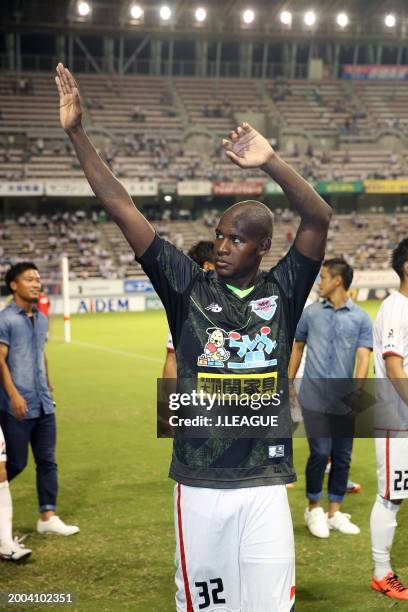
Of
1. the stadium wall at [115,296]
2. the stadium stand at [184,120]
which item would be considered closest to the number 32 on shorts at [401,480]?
the stadium wall at [115,296]

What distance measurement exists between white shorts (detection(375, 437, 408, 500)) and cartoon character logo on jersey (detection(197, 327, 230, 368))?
234 centimetres

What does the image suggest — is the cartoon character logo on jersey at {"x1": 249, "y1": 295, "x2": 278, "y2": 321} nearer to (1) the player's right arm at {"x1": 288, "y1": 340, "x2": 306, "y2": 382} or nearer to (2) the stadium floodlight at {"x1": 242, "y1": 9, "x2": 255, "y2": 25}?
(1) the player's right arm at {"x1": 288, "y1": 340, "x2": 306, "y2": 382}

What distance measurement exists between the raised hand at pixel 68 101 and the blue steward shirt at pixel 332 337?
3920mm

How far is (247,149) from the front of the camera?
3.07 meters

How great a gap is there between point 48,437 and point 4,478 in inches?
32.3

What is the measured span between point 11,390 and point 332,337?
2.77m

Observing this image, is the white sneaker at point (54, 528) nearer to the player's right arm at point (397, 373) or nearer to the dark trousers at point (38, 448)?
the dark trousers at point (38, 448)

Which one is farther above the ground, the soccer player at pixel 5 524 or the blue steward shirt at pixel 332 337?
the blue steward shirt at pixel 332 337

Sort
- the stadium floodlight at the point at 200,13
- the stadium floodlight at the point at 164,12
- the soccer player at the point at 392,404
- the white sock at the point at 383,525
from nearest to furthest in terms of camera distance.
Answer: the soccer player at the point at 392,404 → the white sock at the point at 383,525 → the stadium floodlight at the point at 164,12 → the stadium floodlight at the point at 200,13

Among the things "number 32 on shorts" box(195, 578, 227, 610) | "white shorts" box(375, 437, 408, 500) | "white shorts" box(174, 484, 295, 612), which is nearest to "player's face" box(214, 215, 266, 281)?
"white shorts" box(174, 484, 295, 612)

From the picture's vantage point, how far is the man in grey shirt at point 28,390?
6.60m

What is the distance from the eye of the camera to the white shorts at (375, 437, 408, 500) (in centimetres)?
508

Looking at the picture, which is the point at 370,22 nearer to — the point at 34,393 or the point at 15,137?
the point at 15,137

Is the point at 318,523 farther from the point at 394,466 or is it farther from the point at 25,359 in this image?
the point at 25,359
